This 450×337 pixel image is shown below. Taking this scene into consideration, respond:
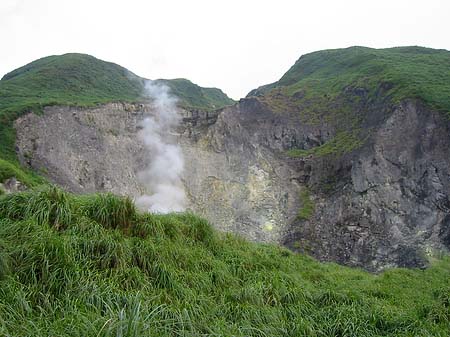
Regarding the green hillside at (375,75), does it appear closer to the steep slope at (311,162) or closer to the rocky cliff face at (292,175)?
the steep slope at (311,162)

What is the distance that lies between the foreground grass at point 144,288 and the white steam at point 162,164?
46.9 feet

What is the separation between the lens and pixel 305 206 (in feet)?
82.8

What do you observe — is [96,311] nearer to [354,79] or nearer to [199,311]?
[199,311]

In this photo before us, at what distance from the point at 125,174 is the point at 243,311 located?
69.8 ft

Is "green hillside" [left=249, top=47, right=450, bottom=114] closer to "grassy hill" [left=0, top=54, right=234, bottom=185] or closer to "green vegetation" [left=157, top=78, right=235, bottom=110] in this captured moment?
"green vegetation" [left=157, top=78, right=235, bottom=110]

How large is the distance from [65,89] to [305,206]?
25194 millimetres

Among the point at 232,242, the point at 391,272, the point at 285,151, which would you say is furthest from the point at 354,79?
the point at 232,242

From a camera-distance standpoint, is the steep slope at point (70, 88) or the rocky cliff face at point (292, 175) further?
the steep slope at point (70, 88)

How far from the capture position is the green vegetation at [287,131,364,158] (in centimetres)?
2803

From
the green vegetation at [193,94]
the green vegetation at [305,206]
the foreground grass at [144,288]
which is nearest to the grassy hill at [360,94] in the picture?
the green vegetation at [305,206]

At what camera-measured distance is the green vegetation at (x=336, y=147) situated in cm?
2803

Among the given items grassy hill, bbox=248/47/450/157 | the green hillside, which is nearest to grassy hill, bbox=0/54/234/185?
grassy hill, bbox=248/47/450/157

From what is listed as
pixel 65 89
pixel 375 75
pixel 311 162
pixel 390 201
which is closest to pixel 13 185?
pixel 390 201

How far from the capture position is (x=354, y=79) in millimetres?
38125
